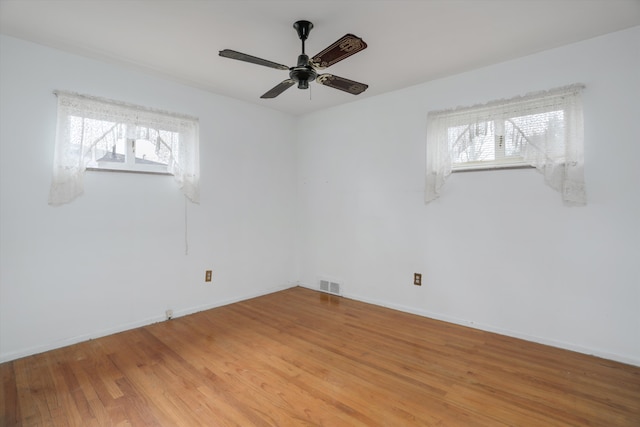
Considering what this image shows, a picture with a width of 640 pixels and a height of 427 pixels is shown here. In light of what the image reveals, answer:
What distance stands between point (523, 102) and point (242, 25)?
7.88 feet

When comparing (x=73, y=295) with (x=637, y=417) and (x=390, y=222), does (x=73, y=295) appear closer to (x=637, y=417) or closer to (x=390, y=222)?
(x=390, y=222)

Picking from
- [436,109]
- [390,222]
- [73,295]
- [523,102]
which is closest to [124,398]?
[73,295]

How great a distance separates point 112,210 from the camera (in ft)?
8.98

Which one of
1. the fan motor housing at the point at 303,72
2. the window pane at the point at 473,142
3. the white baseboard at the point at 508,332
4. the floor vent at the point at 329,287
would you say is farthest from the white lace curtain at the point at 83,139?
the window pane at the point at 473,142

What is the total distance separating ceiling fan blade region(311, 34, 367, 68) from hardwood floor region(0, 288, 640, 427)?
82.0 inches

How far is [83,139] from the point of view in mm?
2570

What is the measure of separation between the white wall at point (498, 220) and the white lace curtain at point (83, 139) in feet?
5.80

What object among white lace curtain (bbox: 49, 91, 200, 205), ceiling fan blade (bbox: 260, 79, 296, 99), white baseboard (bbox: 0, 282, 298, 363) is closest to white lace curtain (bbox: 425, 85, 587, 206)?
ceiling fan blade (bbox: 260, 79, 296, 99)

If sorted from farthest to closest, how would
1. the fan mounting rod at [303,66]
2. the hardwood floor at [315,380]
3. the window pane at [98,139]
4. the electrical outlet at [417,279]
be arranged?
the electrical outlet at [417,279], the window pane at [98,139], the fan mounting rod at [303,66], the hardwood floor at [315,380]

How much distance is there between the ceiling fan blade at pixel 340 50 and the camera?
1666 mm

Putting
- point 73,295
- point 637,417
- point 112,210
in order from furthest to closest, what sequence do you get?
1. point 112,210
2. point 73,295
3. point 637,417

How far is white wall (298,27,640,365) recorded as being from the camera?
2252 millimetres

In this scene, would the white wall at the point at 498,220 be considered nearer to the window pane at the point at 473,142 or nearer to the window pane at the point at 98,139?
the window pane at the point at 473,142

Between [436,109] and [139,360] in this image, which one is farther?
[436,109]
